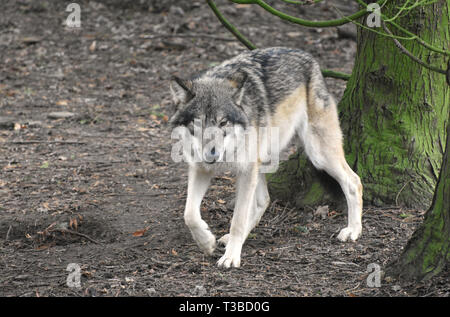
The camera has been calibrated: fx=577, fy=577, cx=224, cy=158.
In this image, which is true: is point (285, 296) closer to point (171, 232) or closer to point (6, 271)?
point (171, 232)

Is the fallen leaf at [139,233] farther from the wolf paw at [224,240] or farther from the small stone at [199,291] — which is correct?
the small stone at [199,291]

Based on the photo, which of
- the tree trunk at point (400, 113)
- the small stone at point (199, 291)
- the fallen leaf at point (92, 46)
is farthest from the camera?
the fallen leaf at point (92, 46)

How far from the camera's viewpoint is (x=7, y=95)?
32.6 feet

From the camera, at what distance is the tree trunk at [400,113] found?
554 cm

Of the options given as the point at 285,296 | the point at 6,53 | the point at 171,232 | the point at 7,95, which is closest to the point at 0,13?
the point at 6,53

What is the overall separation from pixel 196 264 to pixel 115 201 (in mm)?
1725

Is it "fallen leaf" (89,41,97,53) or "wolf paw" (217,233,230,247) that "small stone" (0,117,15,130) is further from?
"wolf paw" (217,233,230,247)

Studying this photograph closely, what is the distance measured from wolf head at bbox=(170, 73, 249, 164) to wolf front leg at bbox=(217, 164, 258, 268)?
1.14 feet

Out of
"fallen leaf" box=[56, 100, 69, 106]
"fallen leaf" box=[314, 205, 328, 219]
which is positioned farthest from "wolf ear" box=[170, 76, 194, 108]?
"fallen leaf" box=[56, 100, 69, 106]

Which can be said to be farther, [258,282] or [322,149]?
[322,149]

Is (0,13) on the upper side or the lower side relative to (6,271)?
upper

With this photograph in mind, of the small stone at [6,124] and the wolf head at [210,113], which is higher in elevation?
the wolf head at [210,113]

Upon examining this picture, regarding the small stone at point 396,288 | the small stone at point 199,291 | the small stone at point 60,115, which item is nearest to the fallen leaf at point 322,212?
the small stone at point 396,288

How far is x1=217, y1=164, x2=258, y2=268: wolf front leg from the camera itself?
4918 mm
